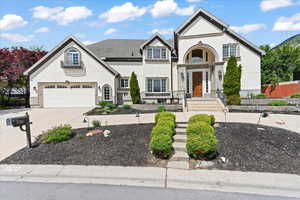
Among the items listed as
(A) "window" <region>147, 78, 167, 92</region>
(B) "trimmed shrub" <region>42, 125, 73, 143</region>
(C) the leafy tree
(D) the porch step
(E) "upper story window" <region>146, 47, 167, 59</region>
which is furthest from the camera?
(C) the leafy tree

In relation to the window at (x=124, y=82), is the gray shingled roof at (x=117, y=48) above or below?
above

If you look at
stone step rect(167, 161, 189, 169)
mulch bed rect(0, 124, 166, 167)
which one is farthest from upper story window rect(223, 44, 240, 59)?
stone step rect(167, 161, 189, 169)

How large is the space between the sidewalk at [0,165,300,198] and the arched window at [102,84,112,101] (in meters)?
14.2

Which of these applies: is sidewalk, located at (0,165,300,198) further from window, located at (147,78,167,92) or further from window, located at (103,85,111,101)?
window, located at (147,78,167,92)

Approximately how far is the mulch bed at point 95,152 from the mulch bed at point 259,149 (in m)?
2.06

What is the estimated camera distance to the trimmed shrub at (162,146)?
195 inches

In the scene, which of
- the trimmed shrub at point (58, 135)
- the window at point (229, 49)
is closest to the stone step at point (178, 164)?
the trimmed shrub at point (58, 135)

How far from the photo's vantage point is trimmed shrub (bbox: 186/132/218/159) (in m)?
4.81

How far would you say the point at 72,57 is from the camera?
1838cm

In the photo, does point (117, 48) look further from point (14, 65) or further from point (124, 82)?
point (14, 65)

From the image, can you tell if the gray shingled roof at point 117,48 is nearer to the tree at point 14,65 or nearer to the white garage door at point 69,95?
the white garage door at point 69,95

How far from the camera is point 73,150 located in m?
5.79

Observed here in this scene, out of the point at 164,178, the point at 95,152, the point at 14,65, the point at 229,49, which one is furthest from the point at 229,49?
the point at 14,65

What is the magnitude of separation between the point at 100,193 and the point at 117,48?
20.3 meters
